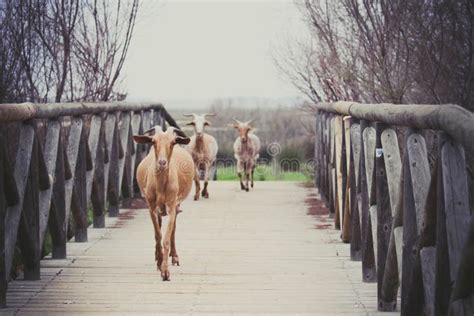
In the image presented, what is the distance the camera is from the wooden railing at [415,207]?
4094 millimetres

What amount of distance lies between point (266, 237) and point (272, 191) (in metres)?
5.73

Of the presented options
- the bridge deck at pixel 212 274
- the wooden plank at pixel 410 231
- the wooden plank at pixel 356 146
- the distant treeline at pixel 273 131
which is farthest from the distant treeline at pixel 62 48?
the distant treeline at pixel 273 131

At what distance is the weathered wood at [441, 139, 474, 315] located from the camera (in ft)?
13.4

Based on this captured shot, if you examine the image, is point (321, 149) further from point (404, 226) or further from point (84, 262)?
point (404, 226)

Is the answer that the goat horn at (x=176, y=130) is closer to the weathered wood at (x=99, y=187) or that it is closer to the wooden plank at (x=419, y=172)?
the weathered wood at (x=99, y=187)

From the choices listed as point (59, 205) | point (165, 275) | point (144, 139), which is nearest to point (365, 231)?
point (165, 275)

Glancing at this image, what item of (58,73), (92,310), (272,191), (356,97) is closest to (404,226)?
(92,310)

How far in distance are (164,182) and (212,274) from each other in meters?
1.01

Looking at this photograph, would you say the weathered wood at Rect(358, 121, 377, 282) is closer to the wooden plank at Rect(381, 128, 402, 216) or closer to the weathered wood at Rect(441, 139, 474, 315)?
the wooden plank at Rect(381, 128, 402, 216)

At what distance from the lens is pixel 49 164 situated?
327 inches

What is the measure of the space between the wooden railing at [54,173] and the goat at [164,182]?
0.68 m

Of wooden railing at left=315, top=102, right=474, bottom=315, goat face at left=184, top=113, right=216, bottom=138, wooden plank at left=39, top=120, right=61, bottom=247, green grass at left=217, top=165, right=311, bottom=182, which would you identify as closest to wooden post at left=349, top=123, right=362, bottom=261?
wooden railing at left=315, top=102, right=474, bottom=315

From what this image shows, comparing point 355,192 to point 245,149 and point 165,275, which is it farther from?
point 245,149

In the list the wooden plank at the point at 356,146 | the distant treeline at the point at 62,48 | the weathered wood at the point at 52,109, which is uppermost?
the distant treeline at the point at 62,48
